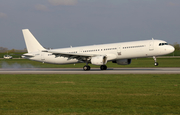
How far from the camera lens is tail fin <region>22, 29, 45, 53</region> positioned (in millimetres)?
45781

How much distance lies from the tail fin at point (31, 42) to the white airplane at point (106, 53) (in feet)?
0.65

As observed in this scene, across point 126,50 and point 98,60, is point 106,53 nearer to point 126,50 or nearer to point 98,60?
point 98,60

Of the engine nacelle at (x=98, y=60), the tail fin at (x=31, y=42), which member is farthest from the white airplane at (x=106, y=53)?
the tail fin at (x=31, y=42)

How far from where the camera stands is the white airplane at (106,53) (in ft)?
122

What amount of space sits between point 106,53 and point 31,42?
15.3 metres

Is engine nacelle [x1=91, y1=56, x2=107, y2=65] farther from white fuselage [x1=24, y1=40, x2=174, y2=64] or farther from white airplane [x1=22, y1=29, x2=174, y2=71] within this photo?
white fuselage [x1=24, y1=40, x2=174, y2=64]

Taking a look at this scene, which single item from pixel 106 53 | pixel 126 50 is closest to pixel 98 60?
pixel 106 53

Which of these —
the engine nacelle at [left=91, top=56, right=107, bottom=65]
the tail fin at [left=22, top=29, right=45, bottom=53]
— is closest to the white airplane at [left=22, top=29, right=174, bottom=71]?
the engine nacelle at [left=91, top=56, right=107, bottom=65]

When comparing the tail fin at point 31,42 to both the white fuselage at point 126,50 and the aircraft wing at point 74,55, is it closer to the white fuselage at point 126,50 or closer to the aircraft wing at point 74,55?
the white fuselage at point 126,50

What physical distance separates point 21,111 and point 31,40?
3653 centimetres

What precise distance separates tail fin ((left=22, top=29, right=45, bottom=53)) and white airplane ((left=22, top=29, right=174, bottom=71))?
20 centimetres

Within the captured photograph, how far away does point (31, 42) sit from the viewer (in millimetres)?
45969

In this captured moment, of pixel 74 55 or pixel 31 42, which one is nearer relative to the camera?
pixel 74 55

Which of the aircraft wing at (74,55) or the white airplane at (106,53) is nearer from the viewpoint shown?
the white airplane at (106,53)
